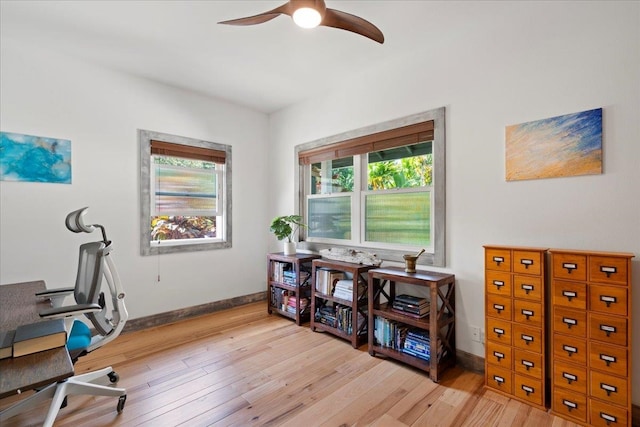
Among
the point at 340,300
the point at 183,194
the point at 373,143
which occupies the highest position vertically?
the point at 373,143

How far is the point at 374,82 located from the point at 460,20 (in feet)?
3.10

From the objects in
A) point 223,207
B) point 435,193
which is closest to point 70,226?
point 223,207

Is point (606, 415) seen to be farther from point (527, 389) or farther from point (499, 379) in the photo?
point (499, 379)

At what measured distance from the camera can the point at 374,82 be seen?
307 centimetres

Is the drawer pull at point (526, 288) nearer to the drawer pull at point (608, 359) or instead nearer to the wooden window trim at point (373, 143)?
the drawer pull at point (608, 359)

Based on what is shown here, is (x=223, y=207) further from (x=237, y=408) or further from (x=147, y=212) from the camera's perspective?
(x=237, y=408)

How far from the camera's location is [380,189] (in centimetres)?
318

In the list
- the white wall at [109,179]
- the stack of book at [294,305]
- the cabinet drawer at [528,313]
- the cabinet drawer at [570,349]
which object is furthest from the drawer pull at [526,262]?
the white wall at [109,179]

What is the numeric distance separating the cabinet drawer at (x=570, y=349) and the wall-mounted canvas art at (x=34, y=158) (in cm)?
416

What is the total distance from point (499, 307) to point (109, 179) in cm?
373

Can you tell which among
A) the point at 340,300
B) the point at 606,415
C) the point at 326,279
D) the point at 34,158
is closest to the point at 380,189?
the point at 326,279

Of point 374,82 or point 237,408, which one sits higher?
point 374,82

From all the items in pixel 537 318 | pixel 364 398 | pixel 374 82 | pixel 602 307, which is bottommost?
pixel 364 398

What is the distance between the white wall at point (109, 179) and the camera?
2.60 m
